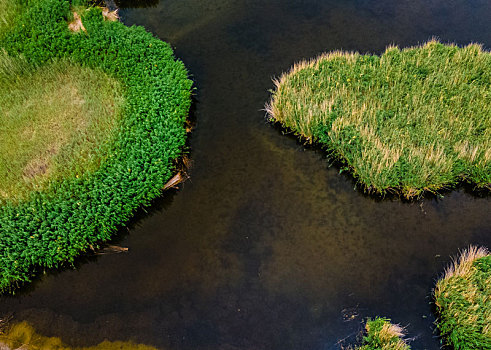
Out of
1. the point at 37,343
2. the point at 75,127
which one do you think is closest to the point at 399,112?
the point at 75,127

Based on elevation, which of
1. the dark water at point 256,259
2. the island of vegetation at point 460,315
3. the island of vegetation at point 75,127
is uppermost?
the island of vegetation at point 75,127

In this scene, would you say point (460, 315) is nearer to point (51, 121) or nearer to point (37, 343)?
point (37, 343)

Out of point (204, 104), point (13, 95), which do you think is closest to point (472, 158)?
point (204, 104)

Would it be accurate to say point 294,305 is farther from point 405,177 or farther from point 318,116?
point 318,116

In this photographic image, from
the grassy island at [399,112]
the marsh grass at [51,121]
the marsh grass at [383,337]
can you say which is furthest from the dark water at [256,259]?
the marsh grass at [51,121]

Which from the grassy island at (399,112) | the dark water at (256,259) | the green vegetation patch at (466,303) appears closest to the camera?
the green vegetation patch at (466,303)

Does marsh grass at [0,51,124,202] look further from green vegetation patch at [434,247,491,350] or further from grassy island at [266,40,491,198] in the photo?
green vegetation patch at [434,247,491,350]

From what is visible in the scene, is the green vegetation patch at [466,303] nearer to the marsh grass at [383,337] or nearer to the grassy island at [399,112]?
the marsh grass at [383,337]
